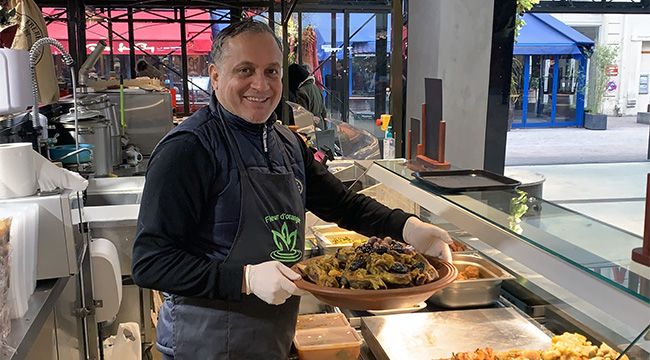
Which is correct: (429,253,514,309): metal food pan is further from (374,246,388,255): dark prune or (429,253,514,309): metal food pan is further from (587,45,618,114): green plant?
(587,45,618,114): green plant

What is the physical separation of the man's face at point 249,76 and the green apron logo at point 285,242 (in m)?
0.31

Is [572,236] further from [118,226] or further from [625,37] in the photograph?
[625,37]

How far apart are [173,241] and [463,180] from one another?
111 centimetres

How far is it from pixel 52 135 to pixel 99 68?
733 cm

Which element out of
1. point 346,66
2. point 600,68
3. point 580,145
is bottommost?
point 580,145

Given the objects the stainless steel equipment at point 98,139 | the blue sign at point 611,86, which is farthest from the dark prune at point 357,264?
the blue sign at point 611,86

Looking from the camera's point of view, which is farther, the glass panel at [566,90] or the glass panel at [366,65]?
the glass panel at [566,90]

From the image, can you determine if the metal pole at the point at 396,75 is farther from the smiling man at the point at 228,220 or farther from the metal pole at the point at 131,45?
the metal pole at the point at 131,45

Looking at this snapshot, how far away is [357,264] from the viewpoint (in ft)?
5.74

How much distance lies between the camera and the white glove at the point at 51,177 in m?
2.46

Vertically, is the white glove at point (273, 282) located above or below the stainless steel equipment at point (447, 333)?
above

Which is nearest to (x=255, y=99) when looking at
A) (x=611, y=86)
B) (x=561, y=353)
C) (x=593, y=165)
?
(x=561, y=353)

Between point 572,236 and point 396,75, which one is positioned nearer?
point 572,236

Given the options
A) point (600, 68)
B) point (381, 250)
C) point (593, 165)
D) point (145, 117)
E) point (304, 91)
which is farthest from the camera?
point (600, 68)
